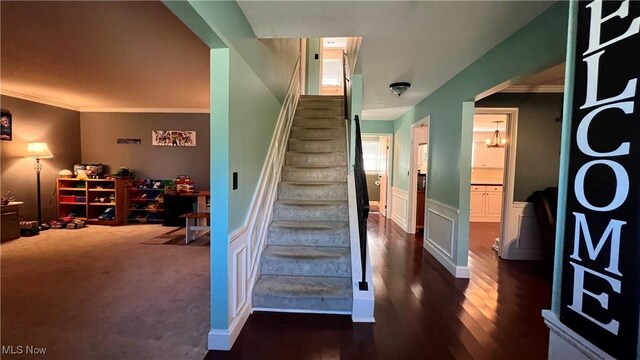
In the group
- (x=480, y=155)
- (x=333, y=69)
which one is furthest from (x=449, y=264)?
(x=333, y=69)

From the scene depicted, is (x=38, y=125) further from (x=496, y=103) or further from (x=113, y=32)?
(x=496, y=103)

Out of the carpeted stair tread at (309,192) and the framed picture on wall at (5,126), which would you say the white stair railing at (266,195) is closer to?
the carpeted stair tread at (309,192)

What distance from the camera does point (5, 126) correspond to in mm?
4535

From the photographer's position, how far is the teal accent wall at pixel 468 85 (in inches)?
73.9

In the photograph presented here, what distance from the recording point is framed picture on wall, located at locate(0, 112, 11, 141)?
4488mm

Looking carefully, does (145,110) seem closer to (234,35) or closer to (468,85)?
(234,35)

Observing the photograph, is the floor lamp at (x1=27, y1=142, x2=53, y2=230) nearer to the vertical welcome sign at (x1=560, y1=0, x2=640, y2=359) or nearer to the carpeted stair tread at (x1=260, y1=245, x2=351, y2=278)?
the carpeted stair tread at (x1=260, y1=245, x2=351, y2=278)

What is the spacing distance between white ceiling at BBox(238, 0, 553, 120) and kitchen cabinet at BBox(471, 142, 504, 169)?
487 centimetres

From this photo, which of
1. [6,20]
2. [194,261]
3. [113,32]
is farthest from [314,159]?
[6,20]

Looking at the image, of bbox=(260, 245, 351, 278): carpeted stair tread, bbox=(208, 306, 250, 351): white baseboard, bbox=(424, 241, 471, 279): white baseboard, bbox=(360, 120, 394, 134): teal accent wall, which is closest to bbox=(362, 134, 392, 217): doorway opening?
bbox=(360, 120, 394, 134): teal accent wall

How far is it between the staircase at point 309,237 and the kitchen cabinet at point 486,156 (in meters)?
5.01

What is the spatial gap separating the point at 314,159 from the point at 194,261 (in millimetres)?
2142

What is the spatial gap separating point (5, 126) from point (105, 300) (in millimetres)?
4475

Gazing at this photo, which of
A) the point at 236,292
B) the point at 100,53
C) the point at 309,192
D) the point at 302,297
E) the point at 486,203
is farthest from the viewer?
the point at 486,203
